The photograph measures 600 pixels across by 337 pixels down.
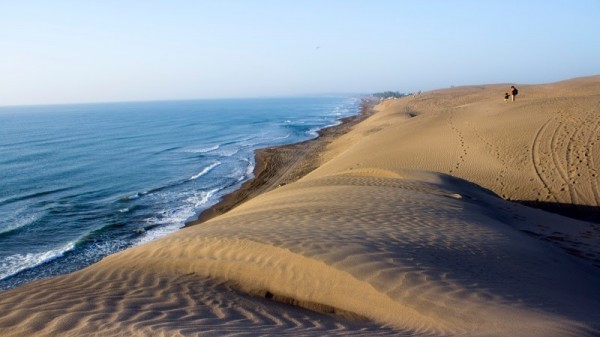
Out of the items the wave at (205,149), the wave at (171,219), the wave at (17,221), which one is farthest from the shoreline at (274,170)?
the wave at (17,221)

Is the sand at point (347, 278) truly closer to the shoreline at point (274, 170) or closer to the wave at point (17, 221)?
the shoreline at point (274, 170)

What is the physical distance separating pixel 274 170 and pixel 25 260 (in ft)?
47.6

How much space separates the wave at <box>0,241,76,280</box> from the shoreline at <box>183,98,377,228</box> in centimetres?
404

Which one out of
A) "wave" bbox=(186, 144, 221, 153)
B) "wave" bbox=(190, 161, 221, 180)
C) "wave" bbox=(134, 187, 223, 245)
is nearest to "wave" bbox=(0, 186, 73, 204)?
"wave" bbox=(190, 161, 221, 180)

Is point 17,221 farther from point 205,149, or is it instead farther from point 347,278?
point 205,149

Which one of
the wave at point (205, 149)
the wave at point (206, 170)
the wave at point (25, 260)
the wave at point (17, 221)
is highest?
the wave at point (205, 149)

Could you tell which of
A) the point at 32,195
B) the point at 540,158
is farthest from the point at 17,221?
the point at 540,158

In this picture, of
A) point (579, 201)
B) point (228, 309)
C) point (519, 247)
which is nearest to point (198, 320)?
point (228, 309)

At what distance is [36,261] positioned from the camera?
499 inches

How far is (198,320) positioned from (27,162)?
32.6 meters

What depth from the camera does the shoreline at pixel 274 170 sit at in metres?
18.4

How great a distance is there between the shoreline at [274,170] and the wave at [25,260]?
4.04m

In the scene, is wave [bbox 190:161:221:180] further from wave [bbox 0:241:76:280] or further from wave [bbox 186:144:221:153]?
wave [bbox 0:241:76:280]

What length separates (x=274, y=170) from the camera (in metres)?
25.6
